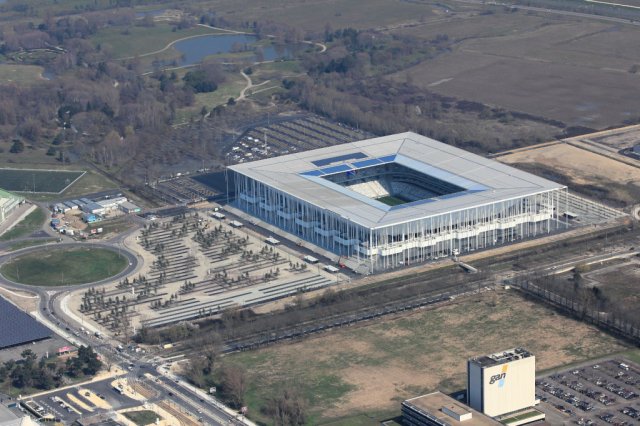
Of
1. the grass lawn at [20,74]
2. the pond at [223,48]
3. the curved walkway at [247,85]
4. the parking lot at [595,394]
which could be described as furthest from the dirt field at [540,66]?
the parking lot at [595,394]

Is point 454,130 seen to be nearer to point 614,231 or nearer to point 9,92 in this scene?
point 614,231

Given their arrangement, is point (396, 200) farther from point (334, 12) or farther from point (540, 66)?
point (334, 12)

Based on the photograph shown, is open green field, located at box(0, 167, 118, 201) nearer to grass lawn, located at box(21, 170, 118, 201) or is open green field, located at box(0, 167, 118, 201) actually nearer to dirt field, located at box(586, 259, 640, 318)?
grass lawn, located at box(21, 170, 118, 201)

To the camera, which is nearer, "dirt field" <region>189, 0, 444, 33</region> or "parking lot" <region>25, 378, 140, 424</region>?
"parking lot" <region>25, 378, 140, 424</region>

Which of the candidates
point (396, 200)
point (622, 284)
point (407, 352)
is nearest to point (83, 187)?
point (396, 200)

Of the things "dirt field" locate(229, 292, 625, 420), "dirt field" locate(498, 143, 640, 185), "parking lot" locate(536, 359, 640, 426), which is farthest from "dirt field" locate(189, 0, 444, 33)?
"parking lot" locate(536, 359, 640, 426)

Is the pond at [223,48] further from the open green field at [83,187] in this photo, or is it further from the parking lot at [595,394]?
the parking lot at [595,394]
